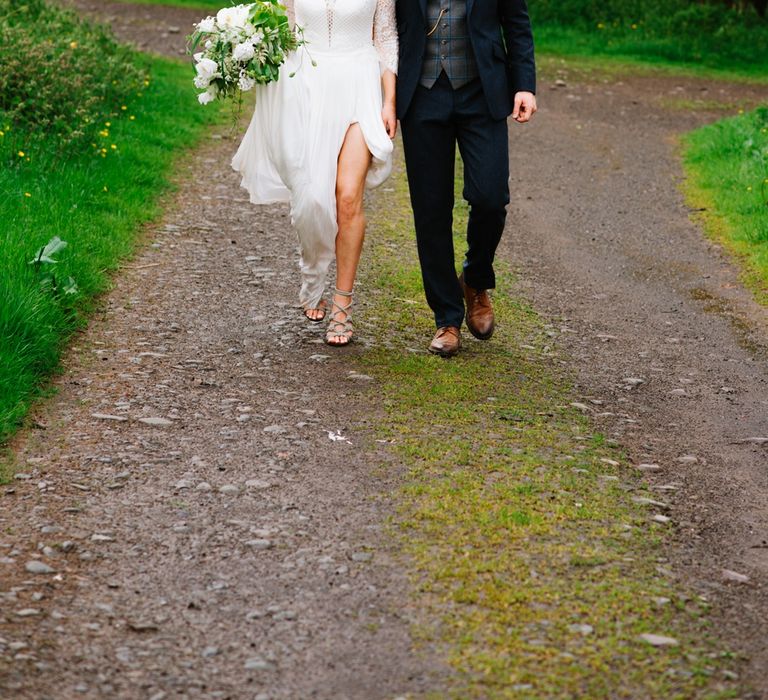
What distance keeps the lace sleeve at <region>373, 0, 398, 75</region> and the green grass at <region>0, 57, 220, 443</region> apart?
2266 mm

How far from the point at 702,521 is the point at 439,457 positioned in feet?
3.81

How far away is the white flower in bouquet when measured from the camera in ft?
21.8

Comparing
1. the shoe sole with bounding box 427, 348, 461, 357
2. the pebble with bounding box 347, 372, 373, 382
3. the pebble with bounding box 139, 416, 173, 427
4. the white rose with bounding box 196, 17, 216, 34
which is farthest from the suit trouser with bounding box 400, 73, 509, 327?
the pebble with bounding box 139, 416, 173, 427

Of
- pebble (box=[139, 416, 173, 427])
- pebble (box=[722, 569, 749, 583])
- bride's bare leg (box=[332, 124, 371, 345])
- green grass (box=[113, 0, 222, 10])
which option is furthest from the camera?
green grass (box=[113, 0, 222, 10])

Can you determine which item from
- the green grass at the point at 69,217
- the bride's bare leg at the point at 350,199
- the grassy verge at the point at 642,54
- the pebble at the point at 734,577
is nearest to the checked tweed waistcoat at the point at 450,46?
the bride's bare leg at the point at 350,199

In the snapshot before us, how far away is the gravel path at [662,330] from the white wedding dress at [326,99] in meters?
1.73

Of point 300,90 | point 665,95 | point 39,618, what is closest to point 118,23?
point 665,95

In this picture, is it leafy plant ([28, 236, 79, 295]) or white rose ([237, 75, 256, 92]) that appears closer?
white rose ([237, 75, 256, 92])

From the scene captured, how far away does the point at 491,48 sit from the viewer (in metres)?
6.39

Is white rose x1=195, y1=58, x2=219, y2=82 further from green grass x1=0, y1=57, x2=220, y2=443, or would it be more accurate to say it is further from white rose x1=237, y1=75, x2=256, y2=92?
green grass x1=0, y1=57, x2=220, y2=443

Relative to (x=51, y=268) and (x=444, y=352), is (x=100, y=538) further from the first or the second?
(x=51, y=268)

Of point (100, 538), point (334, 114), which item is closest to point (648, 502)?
point (100, 538)

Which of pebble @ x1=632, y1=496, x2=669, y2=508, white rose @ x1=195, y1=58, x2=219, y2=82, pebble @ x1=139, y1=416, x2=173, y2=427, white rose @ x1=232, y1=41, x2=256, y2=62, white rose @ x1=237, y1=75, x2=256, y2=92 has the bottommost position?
pebble @ x1=632, y1=496, x2=669, y2=508

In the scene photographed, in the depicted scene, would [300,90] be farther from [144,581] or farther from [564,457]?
[144,581]
